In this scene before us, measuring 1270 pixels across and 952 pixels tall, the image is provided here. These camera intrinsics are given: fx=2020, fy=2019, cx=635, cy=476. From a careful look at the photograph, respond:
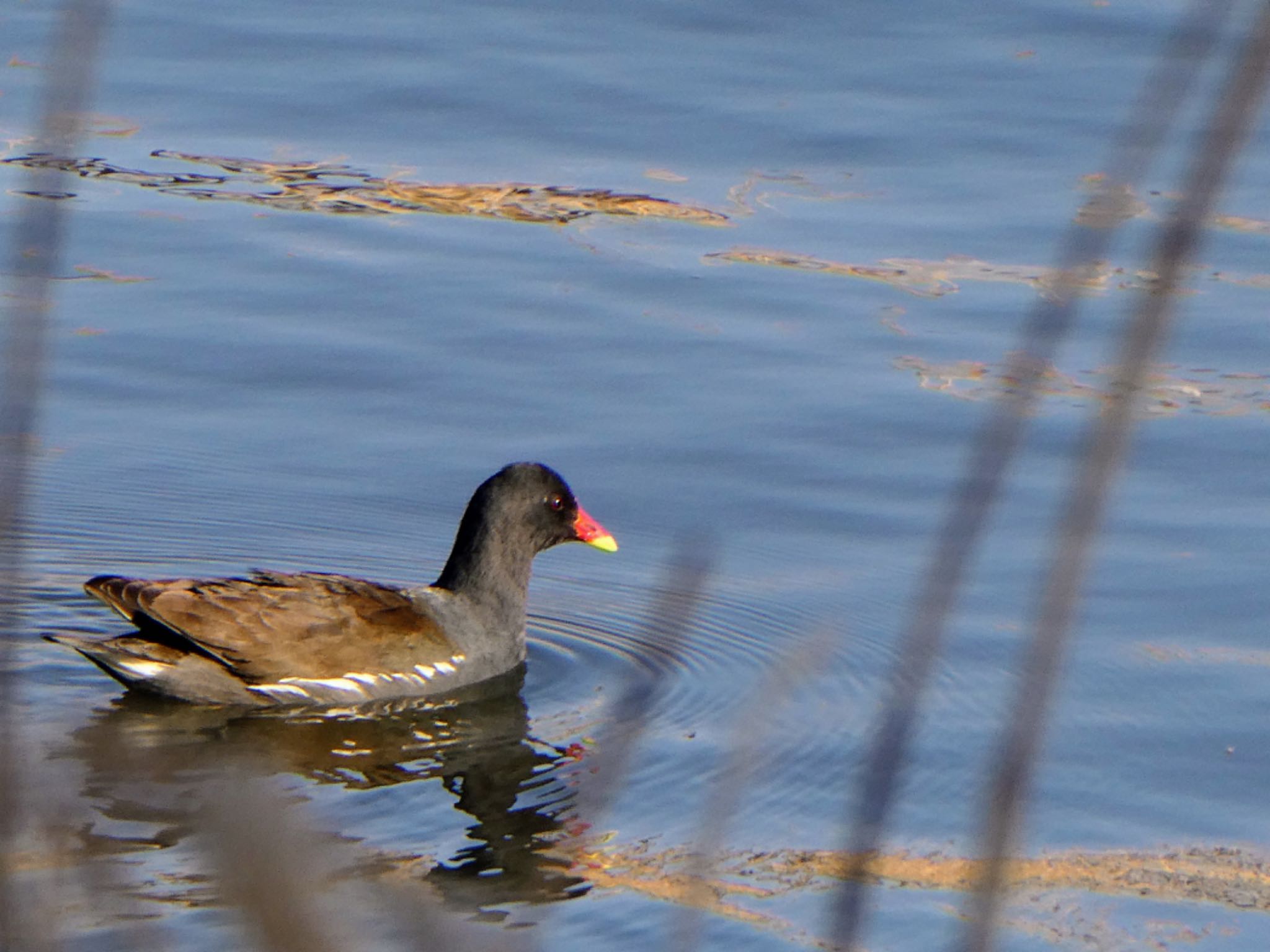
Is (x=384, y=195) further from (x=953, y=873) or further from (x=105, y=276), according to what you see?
(x=953, y=873)

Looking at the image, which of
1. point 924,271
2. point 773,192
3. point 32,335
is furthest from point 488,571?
point 32,335

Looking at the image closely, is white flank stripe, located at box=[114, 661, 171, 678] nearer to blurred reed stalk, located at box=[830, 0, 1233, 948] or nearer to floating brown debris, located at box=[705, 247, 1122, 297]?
blurred reed stalk, located at box=[830, 0, 1233, 948]

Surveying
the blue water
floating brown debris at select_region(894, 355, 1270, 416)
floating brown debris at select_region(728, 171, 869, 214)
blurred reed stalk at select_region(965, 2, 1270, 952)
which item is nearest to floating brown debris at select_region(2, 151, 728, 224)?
the blue water

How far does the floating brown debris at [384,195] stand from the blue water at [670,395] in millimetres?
91

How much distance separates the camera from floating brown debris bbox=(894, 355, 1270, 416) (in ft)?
31.9

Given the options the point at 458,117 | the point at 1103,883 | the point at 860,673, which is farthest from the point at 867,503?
the point at 458,117

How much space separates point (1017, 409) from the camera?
1.58m

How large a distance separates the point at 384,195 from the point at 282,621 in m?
5.51

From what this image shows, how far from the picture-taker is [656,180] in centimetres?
1237

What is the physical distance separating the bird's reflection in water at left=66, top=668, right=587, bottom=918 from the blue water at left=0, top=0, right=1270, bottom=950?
39 mm

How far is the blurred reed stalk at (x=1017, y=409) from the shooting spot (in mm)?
1515

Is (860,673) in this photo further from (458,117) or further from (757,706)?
(458,117)

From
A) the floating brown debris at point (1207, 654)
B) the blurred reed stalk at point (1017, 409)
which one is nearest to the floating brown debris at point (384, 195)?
the floating brown debris at point (1207, 654)

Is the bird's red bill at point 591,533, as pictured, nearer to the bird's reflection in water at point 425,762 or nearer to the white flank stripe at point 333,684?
the bird's reflection in water at point 425,762
